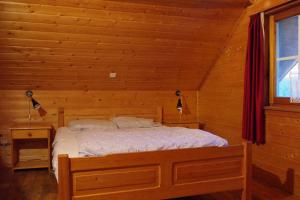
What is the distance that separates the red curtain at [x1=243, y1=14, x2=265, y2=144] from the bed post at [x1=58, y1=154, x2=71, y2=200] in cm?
216

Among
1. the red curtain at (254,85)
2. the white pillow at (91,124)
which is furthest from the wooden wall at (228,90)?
the white pillow at (91,124)

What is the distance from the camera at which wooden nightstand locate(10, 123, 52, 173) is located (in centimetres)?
357

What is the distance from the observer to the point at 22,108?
3.95 m

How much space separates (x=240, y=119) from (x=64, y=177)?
247 cm

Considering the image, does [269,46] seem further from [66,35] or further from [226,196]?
[66,35]

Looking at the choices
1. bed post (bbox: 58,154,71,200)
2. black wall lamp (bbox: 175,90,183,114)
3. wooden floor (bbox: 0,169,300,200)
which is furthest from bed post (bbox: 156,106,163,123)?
bed post (bbox: 58,154,71,200)

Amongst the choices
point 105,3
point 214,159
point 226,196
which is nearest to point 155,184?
point 214,159

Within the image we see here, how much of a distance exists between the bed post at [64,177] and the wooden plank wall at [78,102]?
2.24 metres

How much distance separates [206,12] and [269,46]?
0.81 meters

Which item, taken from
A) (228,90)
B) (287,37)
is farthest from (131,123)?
(287,37)

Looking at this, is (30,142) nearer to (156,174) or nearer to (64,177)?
(64,177)

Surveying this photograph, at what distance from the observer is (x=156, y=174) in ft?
7.35

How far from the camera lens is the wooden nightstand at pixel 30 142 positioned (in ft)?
11.7

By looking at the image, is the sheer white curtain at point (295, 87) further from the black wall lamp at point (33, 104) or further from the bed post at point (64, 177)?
the black wall lamp at point (33, 104)
